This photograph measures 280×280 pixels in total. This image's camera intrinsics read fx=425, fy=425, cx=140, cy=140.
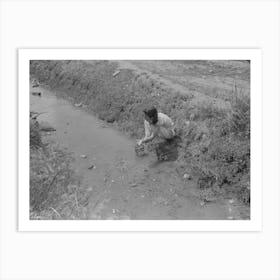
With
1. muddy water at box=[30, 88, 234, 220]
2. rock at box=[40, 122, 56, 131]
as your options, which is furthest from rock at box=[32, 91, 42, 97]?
rock at box=[40, 122, 56, 131]

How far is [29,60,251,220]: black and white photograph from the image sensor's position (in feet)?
14.8

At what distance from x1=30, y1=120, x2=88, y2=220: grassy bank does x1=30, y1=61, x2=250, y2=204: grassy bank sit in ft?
3.76

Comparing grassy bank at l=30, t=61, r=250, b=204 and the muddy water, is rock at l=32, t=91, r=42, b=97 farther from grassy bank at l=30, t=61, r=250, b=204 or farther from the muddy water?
the muddy water

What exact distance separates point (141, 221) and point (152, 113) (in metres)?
1.24

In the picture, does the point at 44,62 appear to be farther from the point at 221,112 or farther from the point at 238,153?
the point at 238,153

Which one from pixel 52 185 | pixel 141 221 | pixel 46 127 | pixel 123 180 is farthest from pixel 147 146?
pixel 46 127

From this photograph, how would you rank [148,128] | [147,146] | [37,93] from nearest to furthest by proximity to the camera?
1. [148,128]
2. [147,146]
3. [37,93]

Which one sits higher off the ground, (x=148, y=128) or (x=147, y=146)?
(x=148, y=128)

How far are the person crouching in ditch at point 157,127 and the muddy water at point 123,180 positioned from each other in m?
0.33

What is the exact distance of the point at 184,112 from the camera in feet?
18.1

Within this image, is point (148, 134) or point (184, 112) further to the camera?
point (184, 112)

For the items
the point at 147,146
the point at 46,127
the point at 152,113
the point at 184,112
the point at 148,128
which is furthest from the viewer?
the point at 46,127

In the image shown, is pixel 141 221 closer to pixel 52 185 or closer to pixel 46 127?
pixel 52 185
